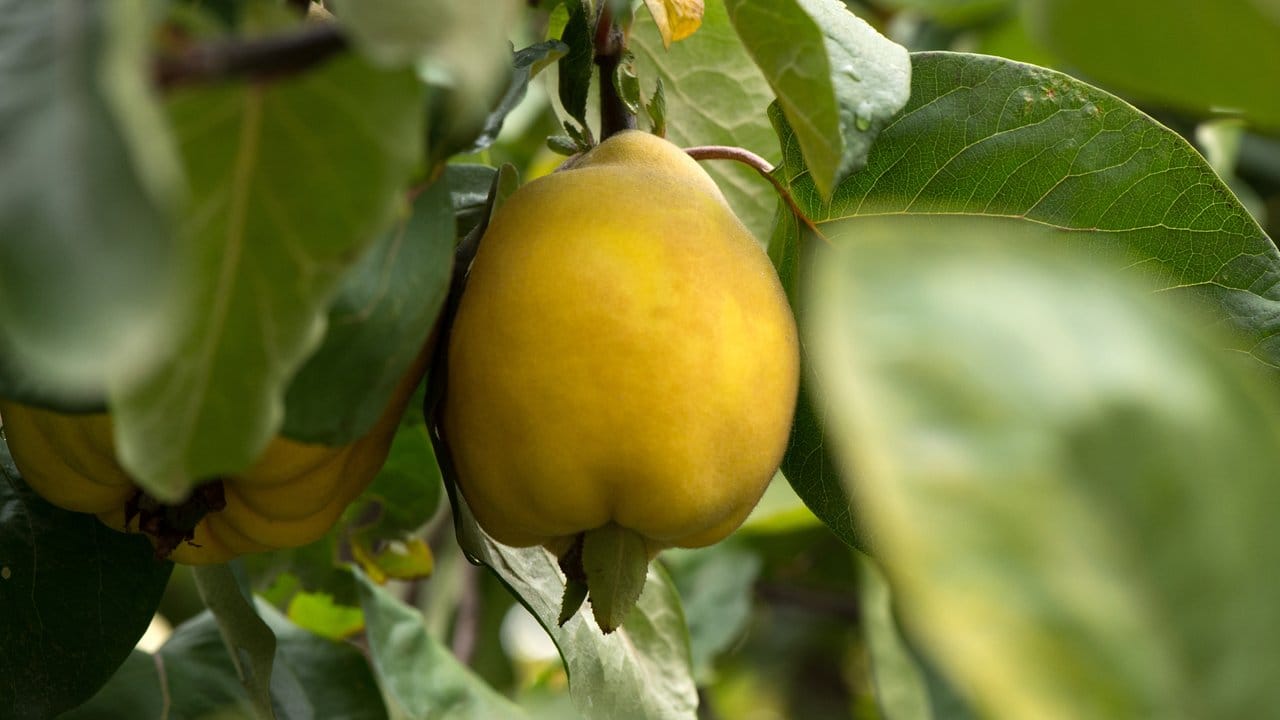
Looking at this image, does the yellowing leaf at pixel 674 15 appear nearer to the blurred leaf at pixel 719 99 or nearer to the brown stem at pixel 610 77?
the brown stem at pixel 610 77

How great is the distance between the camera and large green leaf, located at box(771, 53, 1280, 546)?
2.62ft

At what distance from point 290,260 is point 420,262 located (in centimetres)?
13

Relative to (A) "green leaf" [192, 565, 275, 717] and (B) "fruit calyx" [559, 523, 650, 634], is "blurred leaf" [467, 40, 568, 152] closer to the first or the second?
(B) "fruit calyx" [559, 523, 650, 634]

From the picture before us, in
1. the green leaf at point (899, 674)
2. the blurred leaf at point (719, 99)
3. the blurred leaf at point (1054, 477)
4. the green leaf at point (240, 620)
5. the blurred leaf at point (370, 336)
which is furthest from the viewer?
the green leaf at point (899, 674)

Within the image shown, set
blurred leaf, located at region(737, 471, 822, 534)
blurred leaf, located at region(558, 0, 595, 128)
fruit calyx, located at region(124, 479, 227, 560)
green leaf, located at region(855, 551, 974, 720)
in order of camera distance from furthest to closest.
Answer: blurred leaf, located at region(737, 471, 822, 534) < green leaf, located at region(855, 551, 974, 720) < blurred leaf, located at region(558, 0, 595, 128) < fruit calyx, located at region(124, 479, 227, 560)

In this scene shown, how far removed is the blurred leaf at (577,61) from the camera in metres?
0.83

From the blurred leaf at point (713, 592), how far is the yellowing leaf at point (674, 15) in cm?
89

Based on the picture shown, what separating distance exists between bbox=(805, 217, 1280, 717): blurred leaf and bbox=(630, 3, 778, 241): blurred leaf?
0.69 metres

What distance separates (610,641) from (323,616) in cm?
49

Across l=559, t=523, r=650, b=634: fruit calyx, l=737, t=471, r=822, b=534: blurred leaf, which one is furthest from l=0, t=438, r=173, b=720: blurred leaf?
l=737, t=471, r=822, b=534: blurred leaf

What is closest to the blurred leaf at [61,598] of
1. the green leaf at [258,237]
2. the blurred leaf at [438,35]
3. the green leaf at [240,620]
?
the green leaf at [240,620]

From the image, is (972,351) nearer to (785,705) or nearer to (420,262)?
(420,262)

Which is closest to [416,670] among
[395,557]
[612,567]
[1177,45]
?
[395,557]

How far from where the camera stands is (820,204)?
851 mm
